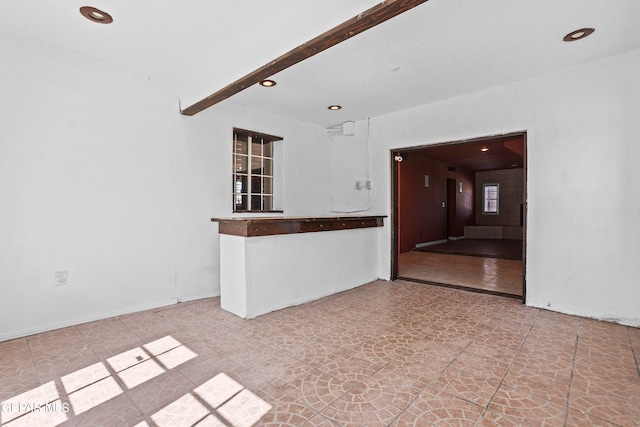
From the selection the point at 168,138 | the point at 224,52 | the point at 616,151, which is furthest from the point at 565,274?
the point at 168,138

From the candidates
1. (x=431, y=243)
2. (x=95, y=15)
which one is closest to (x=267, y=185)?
(x=95, y=15)

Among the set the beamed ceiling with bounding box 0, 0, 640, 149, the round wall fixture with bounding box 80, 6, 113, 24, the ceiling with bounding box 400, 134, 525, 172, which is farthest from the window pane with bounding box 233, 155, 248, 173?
the ceiling with bounding box 400, 134, 525, 172

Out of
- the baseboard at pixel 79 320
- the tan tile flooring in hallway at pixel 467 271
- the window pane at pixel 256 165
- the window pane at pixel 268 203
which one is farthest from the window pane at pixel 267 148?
the tan tile flooring in hallway at pixel 467 271

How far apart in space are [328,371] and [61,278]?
9.01 feet

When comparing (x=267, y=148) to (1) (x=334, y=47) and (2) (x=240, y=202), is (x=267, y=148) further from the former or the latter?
(1) (x=334, y=47)

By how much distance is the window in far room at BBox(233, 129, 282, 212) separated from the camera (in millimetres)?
4539

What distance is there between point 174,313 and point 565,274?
4282 millimetres

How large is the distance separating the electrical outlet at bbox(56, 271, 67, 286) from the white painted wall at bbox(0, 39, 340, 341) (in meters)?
0.03

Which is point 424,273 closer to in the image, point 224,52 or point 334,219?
point 334,219

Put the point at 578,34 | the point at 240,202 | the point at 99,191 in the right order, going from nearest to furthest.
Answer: the point at 578,34 < the point at 99,191 < the point at 240,202

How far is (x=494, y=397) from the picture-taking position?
71.9 inches

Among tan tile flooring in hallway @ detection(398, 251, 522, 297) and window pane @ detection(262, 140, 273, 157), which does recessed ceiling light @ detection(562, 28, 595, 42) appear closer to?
tan tile flooring in hallway @ detection(398, 251, 522, 297)

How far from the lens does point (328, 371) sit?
2127mm

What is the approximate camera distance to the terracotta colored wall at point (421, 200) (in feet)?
25.6
